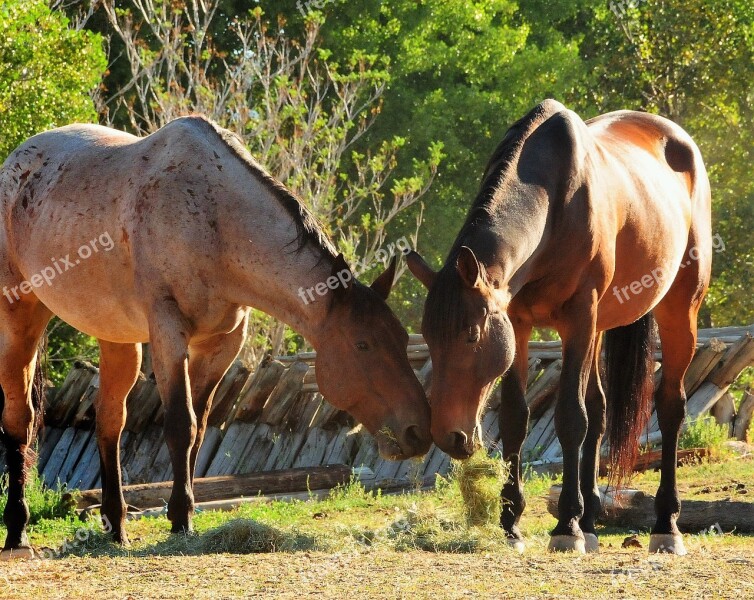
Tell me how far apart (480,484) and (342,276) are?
1313 mm

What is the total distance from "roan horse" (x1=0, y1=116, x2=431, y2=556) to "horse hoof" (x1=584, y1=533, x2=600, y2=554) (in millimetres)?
1130

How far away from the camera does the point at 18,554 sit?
20.3 ft

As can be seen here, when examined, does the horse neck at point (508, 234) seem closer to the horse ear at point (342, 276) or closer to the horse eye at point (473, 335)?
the horse eye at point (473, 335)

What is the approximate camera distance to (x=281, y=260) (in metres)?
6.09

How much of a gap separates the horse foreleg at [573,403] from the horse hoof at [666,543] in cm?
85

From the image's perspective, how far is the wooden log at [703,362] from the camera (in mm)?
10664

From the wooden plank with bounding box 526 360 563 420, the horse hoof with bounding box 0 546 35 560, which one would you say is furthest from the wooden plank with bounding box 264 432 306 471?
the horse hoof with bounding box 0 546 35 560

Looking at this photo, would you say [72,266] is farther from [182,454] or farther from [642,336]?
[642,336]

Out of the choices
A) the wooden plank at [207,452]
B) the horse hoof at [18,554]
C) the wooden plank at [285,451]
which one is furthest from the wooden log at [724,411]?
the horse hoof at [18,554]

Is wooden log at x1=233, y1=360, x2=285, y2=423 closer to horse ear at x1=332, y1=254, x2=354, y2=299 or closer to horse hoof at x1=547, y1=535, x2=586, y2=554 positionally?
horse ear at x1=332, y1=254, x2=354, y2=299

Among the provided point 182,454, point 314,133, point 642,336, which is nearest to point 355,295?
point 182,454

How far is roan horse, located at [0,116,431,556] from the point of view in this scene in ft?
19.5

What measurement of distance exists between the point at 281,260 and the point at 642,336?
2.85 metres

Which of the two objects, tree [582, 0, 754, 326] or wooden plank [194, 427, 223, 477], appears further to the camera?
tree [582, 0, 754, 326]
